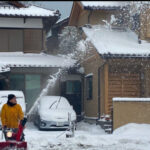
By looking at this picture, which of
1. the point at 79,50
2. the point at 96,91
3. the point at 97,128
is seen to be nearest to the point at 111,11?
the point at 79,50

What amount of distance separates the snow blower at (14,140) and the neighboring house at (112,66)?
8.42 m

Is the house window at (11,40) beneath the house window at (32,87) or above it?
above

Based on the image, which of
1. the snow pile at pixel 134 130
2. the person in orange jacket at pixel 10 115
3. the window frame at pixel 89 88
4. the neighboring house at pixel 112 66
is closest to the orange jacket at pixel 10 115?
the person in orange jacket at pixel 10 115

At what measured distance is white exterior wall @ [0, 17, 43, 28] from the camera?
2405 centimetres

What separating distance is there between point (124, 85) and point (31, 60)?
5.63 m

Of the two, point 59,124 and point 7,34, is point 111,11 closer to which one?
point 7,34

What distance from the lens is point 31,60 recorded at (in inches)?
Answer: 891

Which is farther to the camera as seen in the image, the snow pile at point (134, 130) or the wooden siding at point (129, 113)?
the wooden siding at point (129, 113)

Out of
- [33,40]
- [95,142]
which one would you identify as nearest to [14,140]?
[95,142]

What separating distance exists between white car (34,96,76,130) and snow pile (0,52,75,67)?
361 cm

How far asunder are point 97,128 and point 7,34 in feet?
29.2

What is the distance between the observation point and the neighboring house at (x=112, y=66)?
18672 millimetres

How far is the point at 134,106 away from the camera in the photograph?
15.9 metres

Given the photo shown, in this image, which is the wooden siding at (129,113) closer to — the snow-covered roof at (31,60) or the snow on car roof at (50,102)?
the snow on car roof at (50,102)
